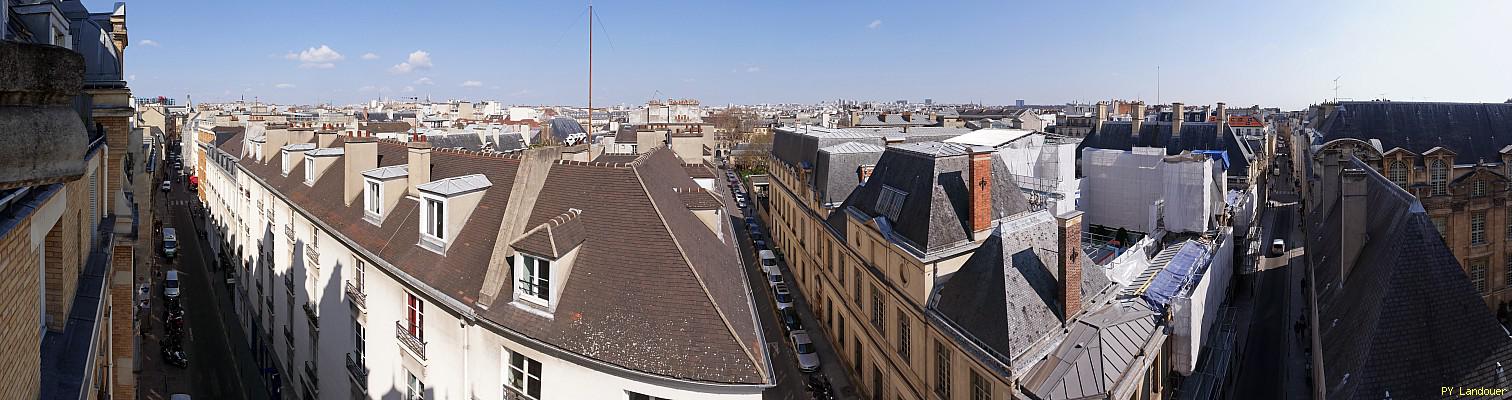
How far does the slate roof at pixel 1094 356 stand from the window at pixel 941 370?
212 cm

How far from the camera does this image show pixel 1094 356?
558 inches

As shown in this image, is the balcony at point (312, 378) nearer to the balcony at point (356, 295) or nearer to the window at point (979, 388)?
the balcony at point (356, 295)

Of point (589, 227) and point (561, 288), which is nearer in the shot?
point (561, 288)

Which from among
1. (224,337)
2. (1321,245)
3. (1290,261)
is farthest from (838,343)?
(1290,261)

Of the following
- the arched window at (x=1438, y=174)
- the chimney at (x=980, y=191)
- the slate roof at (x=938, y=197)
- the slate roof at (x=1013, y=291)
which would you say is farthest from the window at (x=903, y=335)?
the arched window at (x=1438, y=174)

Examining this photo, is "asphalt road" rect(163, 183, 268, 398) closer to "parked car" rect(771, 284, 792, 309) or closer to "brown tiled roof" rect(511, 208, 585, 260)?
"brown tiled roof" rect(511, 208, 585, 260)

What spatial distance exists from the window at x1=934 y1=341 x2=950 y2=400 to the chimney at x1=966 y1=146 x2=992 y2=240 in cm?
295

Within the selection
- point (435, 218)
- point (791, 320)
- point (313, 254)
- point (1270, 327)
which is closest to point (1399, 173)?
point (1270, 327)

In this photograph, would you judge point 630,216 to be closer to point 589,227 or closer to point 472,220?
point 589,227

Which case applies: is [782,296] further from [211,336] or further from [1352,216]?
[211,336]

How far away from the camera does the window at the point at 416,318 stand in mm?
13539

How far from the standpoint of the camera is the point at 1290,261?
36.1 m

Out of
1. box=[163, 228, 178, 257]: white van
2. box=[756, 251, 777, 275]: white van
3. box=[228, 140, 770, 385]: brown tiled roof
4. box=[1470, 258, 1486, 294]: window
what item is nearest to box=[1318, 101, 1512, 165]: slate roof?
box=[1470, 258, 1486, 294]: window

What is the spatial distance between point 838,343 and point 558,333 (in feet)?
48.3
